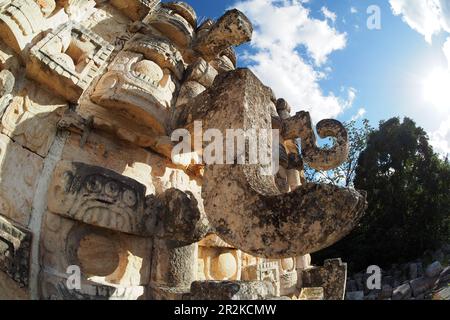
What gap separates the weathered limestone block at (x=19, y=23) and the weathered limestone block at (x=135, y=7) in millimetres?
1337

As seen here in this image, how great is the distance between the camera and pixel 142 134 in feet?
12.8

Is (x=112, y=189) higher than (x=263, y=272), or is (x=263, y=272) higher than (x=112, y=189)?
(x=112, y=189)

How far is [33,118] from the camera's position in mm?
3250

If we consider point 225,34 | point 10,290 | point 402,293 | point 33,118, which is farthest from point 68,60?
point 402,293

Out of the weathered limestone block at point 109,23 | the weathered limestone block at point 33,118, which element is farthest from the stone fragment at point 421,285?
the weathered limestone block at point 33,118

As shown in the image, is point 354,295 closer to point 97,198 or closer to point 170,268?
point 170,268

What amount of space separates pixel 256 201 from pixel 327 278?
173 inches

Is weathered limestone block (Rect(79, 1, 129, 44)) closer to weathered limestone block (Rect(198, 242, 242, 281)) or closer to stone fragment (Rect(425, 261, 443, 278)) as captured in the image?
weathered limestone block (Rect(198, 242, 242, 281))

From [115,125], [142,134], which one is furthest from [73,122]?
[142,134]

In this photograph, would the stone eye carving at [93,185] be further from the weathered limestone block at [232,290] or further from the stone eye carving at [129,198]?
the weathered limestone block at [232,290]

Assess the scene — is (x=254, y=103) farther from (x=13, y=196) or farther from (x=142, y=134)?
(x=13, y=196)
